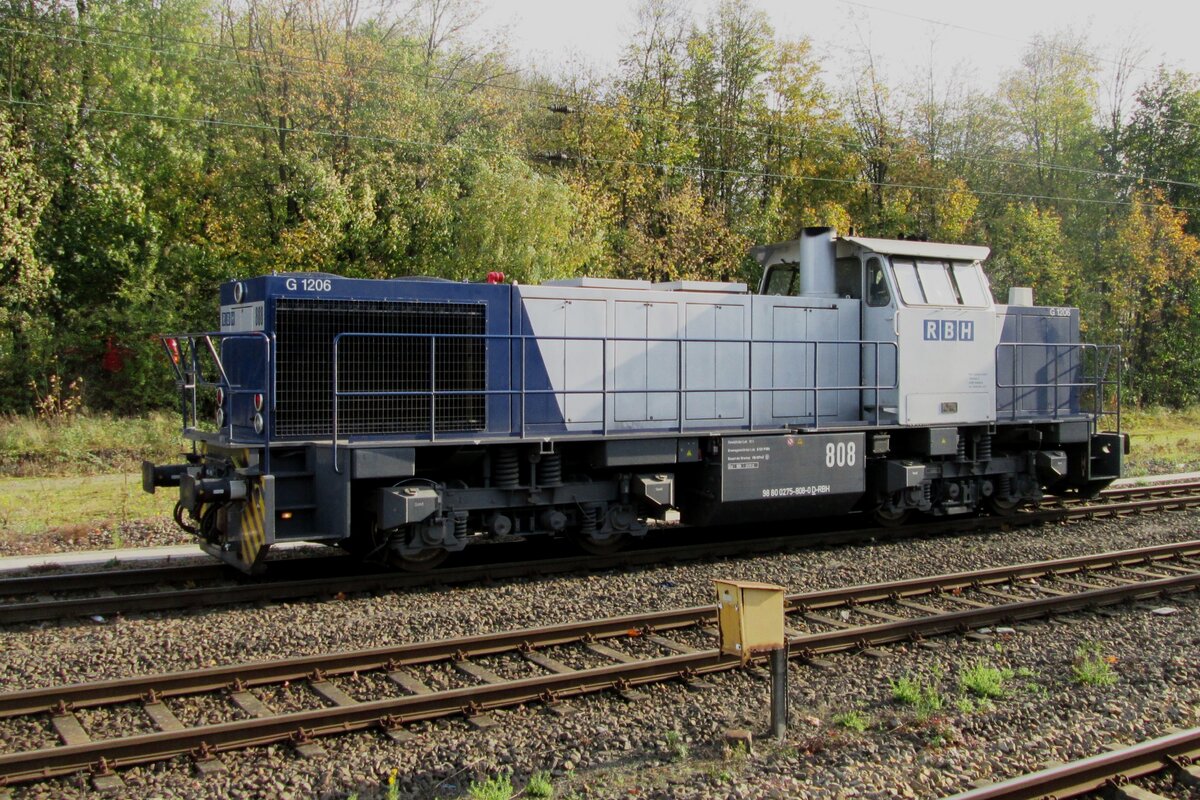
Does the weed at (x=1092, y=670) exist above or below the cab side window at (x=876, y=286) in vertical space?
below

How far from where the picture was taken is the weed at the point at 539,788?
475 centimetres

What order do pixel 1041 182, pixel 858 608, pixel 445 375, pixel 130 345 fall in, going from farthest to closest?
pixel 1041 182, pixel 130 345, pixel 445 375, pixel 858 608

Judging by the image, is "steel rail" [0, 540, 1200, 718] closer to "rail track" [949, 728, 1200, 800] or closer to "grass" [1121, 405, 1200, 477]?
"rail track" [949, 728, 1200, 800]

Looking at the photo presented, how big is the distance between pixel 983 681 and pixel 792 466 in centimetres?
449

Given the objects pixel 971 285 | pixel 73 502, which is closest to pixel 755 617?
pixel 971 285

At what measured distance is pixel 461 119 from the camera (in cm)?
2519

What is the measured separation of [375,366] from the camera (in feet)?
29.7

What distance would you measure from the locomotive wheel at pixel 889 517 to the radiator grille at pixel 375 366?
548 centimetres

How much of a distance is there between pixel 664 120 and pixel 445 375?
76.8 feet

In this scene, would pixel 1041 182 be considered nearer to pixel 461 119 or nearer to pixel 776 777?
pixel 461 119

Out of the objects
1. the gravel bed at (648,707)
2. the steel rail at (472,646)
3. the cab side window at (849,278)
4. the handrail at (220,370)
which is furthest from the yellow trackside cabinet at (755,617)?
the cab side window at (849,278)

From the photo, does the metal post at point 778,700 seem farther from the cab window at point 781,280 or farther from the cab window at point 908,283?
the cab window at point 781,280

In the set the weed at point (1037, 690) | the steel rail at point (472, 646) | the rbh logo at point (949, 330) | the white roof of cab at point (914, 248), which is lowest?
the weed at point (1037, 690)

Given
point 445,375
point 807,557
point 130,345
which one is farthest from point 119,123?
point 807,557
